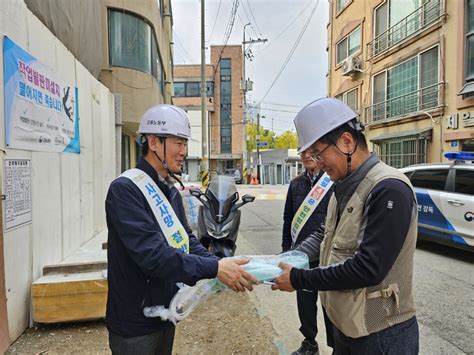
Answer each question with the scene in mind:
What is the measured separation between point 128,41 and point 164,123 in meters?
10.4

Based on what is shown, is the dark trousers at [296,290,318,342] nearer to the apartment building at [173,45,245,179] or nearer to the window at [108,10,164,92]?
the window at [108,10,164,92]

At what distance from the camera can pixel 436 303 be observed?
478cm

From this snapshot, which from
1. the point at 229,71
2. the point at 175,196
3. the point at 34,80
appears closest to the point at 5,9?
the point at 34,80

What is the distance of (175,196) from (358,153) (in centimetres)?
114

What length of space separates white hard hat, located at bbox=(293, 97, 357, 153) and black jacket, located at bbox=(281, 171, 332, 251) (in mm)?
1502

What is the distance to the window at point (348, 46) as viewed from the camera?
19405 millimetres

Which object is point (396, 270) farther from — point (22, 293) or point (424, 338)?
point (22, 293)

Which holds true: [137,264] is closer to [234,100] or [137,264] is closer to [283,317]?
[283,317]

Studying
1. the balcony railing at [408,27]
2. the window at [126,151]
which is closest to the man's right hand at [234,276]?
the window at [126,151]

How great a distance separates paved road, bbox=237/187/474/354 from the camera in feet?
12.2

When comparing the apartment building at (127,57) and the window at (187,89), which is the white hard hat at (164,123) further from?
the window at (187,89)

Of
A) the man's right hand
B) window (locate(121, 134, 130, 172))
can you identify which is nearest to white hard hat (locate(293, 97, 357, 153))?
the man's right hand

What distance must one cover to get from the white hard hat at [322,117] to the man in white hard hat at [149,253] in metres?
0.77

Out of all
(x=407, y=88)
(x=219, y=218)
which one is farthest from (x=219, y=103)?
(x=219, y=218)
